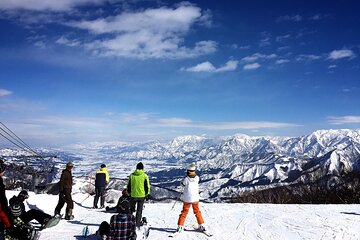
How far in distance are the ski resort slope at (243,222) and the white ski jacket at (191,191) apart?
3.87 ft

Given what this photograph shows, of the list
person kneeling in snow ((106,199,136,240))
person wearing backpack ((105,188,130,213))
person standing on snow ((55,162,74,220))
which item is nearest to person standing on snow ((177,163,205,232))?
person wearing backpack ((105,188,130,213))

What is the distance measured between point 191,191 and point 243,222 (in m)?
3.52

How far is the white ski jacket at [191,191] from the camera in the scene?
9961mm

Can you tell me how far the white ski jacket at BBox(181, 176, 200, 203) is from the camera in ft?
32.7

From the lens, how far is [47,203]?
50.8ft

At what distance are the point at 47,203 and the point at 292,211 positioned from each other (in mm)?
11867

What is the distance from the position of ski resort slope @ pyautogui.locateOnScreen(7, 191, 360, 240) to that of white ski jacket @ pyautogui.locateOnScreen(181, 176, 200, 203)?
46.4 inches

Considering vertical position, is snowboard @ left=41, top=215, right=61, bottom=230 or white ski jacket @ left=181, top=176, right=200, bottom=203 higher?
white ski jacket @ left=181, top=176, right=200, bottom=203

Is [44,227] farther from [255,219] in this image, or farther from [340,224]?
[340,224]

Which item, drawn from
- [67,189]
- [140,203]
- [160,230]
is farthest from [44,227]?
[160,230]

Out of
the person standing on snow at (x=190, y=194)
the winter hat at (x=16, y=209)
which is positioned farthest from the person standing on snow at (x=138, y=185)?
the winter hat at (x=16, y=209)

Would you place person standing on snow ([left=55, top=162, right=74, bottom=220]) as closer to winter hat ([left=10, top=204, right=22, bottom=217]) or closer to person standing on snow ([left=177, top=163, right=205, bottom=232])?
winter hat ([left=10, top=204, right=22, bottom=217])

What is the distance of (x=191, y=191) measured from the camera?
9.99 meters

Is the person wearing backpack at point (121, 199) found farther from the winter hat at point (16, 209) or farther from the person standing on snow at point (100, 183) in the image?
the winter hat at point (16, 209)
